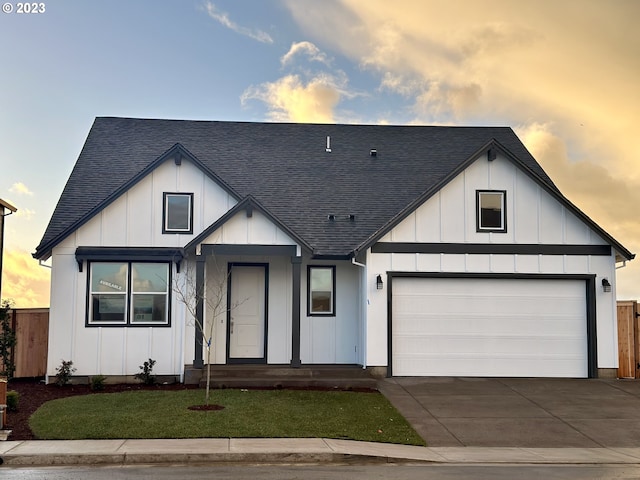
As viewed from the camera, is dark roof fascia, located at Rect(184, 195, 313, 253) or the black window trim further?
the black window trim

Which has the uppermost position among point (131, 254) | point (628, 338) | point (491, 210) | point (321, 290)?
point (491, 210)

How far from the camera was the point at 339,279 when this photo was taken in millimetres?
19297

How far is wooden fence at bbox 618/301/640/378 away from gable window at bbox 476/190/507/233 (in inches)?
166

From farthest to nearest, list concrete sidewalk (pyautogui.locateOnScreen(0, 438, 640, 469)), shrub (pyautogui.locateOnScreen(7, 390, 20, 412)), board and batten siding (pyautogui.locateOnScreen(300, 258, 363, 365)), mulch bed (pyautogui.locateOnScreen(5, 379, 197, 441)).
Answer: board and batten siding (pyautogui.locateOnScreen(300, 258, 363, 365)), shrub (pyautogui.locateOnScreen(7, 390, 20, 412)), mulch bed (pyautogui.locateOnScreen(5, 379, 197, 441)), concrete sidewalk (pyautogui.locateOnScreen(0, 438, 640, 469))

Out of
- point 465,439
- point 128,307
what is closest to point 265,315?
point 128,307

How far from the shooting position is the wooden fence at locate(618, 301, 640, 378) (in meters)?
19.2

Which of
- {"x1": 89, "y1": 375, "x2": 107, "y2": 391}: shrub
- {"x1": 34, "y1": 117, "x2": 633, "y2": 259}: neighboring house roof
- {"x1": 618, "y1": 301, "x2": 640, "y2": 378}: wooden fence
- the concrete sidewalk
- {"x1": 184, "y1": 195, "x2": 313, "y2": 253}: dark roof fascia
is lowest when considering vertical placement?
the concrete sidewalk

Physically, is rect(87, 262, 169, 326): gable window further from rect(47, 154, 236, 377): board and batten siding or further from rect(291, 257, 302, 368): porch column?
rect(291, 257, 302, 368): porch column

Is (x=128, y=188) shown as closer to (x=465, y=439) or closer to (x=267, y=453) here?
(x=267, y=453)

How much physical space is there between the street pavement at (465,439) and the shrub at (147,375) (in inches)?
225

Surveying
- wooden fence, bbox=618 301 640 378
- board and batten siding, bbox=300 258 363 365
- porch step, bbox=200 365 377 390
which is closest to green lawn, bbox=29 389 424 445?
porch step, bbox=200 365 377 390

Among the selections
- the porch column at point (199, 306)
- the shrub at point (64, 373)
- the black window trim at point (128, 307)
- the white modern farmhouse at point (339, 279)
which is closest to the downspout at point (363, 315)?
the white modern farmhouse at point (339, 279)

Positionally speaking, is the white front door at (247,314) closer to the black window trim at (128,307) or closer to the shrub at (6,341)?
the black window trim at (128,307)

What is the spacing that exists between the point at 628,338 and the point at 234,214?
37.1 ft
